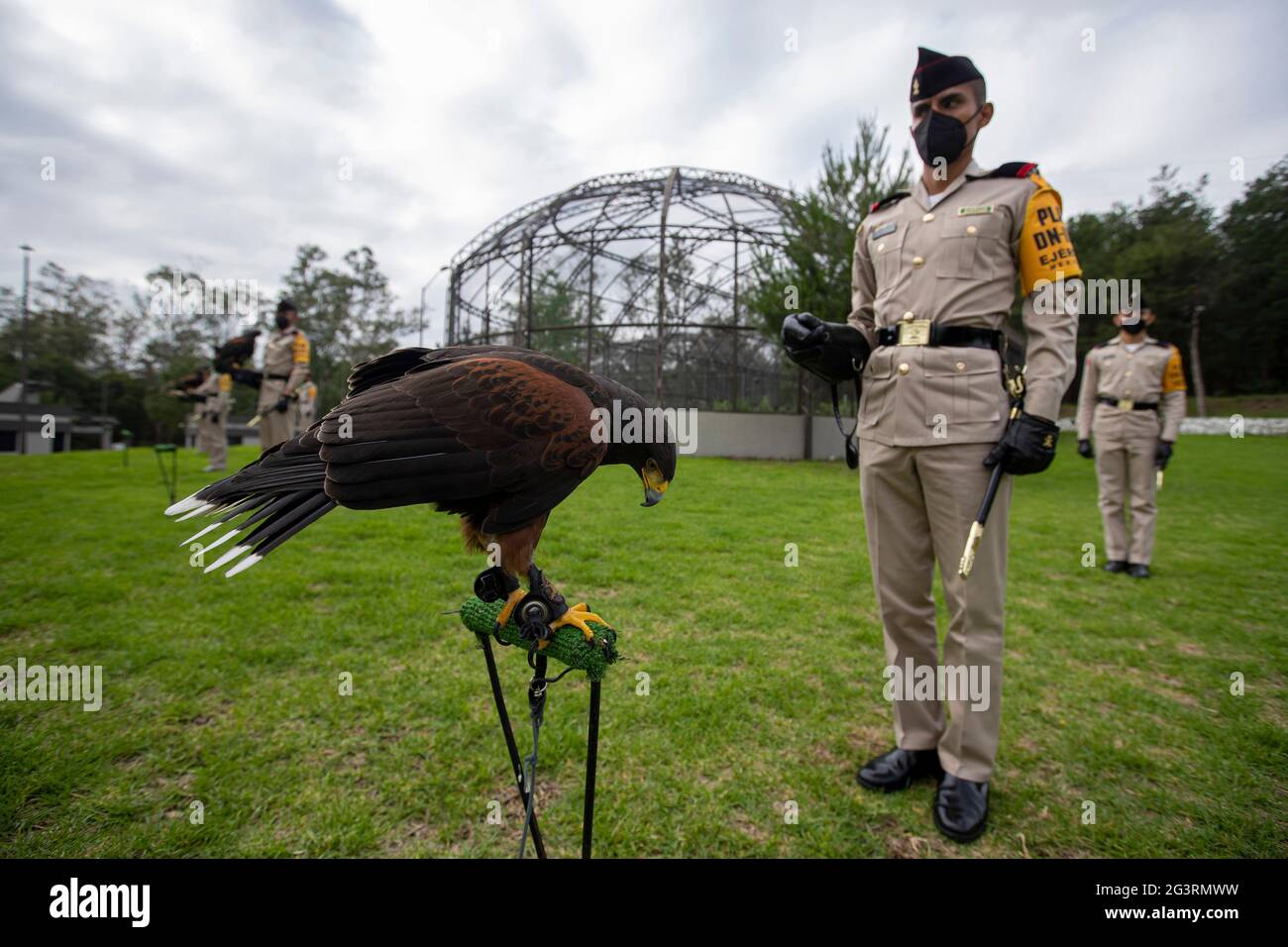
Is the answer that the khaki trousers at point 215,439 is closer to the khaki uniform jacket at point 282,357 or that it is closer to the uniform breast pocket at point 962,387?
the khaki uniform jacket at point 282,357

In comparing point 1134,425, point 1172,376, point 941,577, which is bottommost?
point 941,577

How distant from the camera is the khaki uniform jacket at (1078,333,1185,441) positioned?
18.1ft

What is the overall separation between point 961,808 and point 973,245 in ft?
7.42

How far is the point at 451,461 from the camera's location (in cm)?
126

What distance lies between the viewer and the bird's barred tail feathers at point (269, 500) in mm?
1262

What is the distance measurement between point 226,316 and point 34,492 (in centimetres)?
4303

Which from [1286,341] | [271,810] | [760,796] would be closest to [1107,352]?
[760,796]

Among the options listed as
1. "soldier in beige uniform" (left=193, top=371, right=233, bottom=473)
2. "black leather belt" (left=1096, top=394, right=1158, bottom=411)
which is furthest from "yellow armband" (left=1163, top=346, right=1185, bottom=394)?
"soldier in beige uniform" (left=193, top=371, right=233, bottom=473)

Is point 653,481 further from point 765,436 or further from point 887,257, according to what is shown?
point 765,436

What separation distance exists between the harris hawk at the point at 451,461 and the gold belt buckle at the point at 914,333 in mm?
1512

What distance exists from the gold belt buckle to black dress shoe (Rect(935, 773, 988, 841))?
1813mm

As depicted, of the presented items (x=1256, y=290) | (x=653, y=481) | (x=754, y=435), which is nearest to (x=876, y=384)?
(x=653, y=481)

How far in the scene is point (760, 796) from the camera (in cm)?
234
